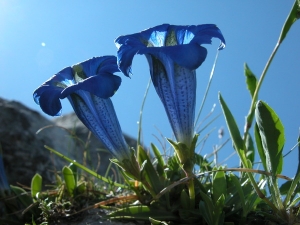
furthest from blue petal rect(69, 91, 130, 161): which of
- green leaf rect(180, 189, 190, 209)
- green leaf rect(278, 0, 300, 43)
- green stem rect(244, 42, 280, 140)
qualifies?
green leaf rect(278, 0, 300, 43)

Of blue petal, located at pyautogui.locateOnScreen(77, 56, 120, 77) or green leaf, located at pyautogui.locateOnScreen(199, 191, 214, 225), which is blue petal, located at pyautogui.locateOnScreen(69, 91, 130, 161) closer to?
blue petal, located at pyautogui.locateOnScreen(77, 56, 120, 77)

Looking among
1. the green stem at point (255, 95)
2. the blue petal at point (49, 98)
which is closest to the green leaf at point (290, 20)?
the green stem at point (255, 95)

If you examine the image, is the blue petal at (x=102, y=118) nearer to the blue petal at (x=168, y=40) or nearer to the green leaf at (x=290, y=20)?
the blue petal at (x=168, y=40)

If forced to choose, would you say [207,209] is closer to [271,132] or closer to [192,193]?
[192,193]

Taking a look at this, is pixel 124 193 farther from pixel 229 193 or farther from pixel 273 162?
pixel 273 162

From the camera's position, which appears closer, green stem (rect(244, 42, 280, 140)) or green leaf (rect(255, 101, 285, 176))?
green leaf (rect(255, 101, 285, 176))

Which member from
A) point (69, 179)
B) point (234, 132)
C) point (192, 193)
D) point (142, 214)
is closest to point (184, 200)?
point (192, 193)
